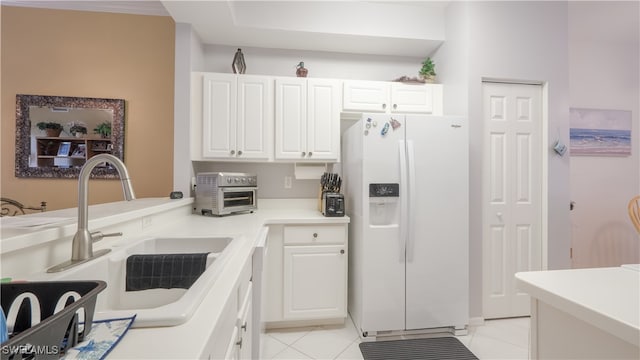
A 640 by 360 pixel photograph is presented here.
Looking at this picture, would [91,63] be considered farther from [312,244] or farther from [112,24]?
[312,244]

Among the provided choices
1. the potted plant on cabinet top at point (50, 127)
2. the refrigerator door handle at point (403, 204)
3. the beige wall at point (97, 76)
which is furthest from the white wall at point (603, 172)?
the potted plant on cabinet top at point (50, 127)

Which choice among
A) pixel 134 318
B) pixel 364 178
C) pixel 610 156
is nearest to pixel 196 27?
pixel 364 178

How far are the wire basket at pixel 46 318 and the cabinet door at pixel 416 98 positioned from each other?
244 centimetres

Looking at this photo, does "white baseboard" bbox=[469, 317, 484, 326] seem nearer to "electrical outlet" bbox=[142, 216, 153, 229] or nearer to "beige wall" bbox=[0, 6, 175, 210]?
"electrical outlet" bbox=[142, 216, 153, 229]

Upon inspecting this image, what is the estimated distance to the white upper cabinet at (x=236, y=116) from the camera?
2.27 meters

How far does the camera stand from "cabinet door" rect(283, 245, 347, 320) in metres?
2.03

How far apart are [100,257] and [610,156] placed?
4966 mm

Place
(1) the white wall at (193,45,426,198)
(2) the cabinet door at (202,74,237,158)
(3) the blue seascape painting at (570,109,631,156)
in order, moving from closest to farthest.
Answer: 1. (2) the cabinet door at (202,74,237,158)
2. (1) the white wall at (193,45,426,198)
3. (3) the blue seascape painting at (570,109,631,156)

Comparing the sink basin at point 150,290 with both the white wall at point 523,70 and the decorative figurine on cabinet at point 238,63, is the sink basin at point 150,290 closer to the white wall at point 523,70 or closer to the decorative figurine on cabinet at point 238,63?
the decorative figurine on cabinet at point 238,63

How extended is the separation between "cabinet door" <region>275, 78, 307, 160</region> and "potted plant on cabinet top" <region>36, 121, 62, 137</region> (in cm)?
238

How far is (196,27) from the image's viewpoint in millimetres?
2301

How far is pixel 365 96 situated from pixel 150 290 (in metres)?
2.17

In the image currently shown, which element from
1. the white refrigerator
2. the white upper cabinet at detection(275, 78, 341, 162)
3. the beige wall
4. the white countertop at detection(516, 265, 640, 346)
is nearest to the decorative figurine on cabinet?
the white upper cabinet at detection(275, 78, 341, 162)

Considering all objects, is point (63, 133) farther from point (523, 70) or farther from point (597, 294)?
point (523, 70)
